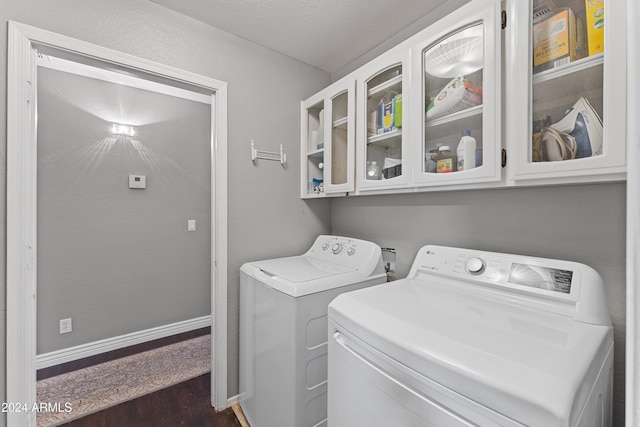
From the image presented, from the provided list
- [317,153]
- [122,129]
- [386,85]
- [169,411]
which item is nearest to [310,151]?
[317,153]

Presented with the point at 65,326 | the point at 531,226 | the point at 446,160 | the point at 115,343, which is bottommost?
the point at 115,343

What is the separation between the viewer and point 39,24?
121 cm

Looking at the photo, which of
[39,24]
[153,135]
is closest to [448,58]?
[39,24]

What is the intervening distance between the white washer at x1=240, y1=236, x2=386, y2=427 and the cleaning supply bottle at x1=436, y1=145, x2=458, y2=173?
1.98 feet

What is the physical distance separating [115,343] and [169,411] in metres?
1.08

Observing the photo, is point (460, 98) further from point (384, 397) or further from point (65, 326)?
point (65, 326)

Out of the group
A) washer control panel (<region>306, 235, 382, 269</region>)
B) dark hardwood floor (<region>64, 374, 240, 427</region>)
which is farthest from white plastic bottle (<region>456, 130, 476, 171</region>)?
dark hardwood floor (<region>64, 374, 240, 427</region>)

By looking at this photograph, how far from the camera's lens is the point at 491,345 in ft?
2.18

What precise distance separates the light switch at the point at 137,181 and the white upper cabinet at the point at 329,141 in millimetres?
1586

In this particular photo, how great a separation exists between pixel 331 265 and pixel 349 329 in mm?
817

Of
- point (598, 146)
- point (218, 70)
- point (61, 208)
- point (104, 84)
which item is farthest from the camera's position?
point (104, 84)

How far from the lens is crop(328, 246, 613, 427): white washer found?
542 millimetres

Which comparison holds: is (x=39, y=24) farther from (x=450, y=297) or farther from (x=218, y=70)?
(x=450, y=297)

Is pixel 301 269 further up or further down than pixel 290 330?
further up
